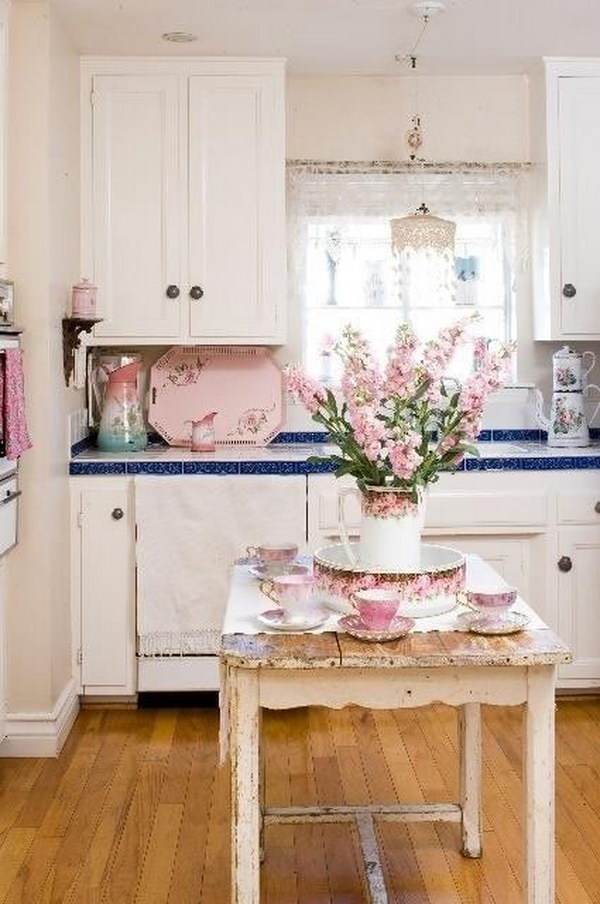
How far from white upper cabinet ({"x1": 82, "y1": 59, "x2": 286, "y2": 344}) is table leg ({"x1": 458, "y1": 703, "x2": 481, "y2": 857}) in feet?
6.66

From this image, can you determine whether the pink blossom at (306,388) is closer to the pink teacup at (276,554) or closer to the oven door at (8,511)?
the pink teacup at (276,554)

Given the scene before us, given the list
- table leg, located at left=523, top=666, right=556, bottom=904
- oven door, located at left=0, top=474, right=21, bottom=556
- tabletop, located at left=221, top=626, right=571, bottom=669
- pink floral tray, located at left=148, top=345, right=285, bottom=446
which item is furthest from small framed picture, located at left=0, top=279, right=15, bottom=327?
table leg, located at left=523, top=666, right=556, bottom=904

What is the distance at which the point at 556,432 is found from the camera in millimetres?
4289

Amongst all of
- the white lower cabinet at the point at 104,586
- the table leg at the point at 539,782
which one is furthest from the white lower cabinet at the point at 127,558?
the table leg at the point at 539,782

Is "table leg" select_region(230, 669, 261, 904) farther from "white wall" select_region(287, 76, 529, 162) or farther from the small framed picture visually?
"white wall" select_region(287, 76, 529, 162)

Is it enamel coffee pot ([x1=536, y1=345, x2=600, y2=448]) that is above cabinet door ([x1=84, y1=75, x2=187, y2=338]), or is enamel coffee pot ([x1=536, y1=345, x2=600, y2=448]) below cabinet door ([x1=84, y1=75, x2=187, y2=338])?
below

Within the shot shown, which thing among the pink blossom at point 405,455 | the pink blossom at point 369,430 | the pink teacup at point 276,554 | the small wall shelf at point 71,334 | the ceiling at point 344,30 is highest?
the ceiling at point 344,30

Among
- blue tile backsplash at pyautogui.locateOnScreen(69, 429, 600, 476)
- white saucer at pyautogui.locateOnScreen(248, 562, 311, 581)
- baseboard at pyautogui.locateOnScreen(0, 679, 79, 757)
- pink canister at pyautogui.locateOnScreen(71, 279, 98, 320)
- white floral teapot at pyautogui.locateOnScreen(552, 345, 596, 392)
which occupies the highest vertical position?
pink canister at pyautogui.locateOnScreen(71, 279, 98, 320)

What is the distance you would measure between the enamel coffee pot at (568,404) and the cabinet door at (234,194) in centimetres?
115

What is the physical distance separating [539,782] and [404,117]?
3169mm

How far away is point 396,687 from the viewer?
1949 millimetres

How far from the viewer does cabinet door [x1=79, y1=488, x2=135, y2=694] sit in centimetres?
383

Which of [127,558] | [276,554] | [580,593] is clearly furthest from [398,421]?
[580,593]

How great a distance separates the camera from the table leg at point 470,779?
2666mm
